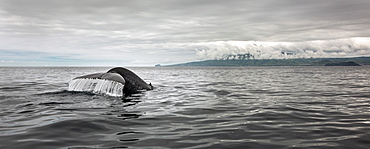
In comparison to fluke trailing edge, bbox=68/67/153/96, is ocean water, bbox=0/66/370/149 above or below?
below

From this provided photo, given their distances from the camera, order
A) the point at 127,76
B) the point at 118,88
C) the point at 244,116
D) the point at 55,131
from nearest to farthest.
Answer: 1. the point at 55,131
2. the point at 244,116
3. the point at 118,88
4. the point at 127,76

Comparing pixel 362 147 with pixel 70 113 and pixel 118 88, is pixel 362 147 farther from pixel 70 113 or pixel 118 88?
pixel 118 88

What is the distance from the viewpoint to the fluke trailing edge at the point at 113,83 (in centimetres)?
1243

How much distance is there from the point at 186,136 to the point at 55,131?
11.4ft

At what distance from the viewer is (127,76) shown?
14.8m

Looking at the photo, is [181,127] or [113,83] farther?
[113,83]

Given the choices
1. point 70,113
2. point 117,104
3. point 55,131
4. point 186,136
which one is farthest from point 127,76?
point 186,136

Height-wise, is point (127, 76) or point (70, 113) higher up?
point (127, 76)

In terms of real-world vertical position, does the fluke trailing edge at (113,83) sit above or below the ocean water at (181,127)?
above

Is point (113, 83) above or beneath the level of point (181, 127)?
above

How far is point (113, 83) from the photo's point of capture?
1330 cm

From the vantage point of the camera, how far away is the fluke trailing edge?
40.8 feet

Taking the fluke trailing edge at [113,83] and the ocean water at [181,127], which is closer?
the ocean water at [181,127]

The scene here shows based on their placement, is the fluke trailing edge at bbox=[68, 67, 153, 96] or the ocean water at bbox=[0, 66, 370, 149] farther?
the fluke trailing edge at bbox=[68, 67, 153, 96]
